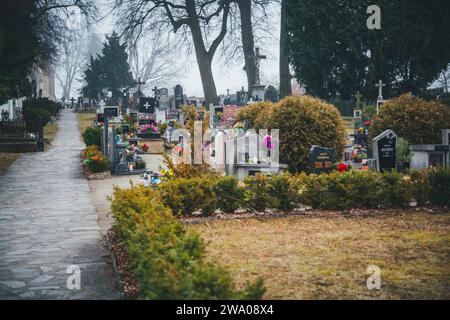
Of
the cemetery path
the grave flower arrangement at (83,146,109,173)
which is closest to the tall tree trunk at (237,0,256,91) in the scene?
the grave flower arrangement at (83,146,109,173)

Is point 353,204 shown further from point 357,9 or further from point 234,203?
point 357,9

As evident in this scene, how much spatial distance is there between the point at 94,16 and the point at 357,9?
13695 mm

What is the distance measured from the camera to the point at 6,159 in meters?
20.8

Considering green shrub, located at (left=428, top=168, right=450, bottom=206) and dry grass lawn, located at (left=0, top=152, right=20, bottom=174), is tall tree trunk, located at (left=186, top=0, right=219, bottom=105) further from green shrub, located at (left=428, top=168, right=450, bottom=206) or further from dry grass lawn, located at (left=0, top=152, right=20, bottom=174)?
green shrub, located at (left=428, top=168, right=450, bottom=206)

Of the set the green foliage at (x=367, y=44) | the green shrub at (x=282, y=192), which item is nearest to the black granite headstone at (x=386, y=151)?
the green shrub at (x=282, y=192)

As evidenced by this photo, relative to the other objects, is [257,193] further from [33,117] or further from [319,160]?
[33,117]

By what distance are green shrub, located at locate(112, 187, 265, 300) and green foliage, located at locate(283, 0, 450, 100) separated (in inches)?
921

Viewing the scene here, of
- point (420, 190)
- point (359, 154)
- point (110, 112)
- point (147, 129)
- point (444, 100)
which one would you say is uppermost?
point (444, 100)

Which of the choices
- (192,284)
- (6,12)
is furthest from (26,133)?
(192,284)

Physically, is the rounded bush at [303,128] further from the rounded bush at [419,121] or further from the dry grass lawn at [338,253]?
the dry grass lawn at [338,253]

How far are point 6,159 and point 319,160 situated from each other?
1261 cm

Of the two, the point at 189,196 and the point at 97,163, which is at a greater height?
the point at 97,163

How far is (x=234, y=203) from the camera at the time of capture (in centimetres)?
1045

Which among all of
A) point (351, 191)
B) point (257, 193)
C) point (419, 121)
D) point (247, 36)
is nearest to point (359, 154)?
point (419, 121)
